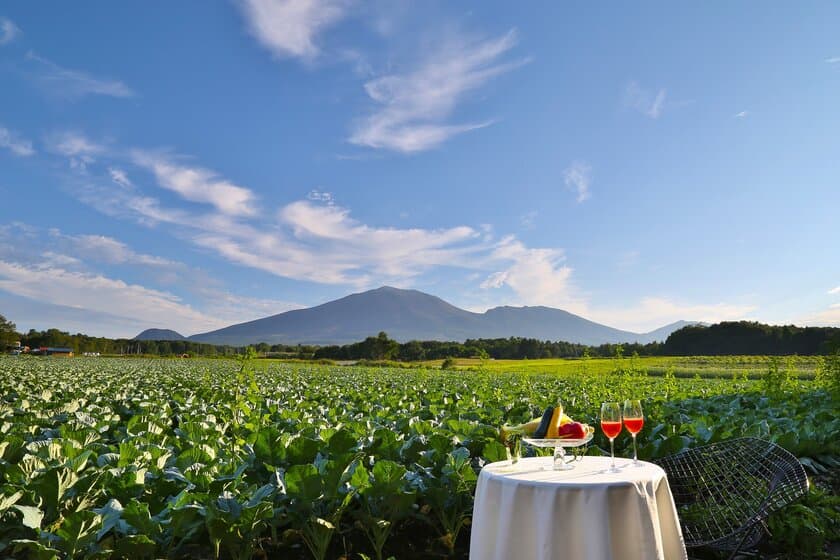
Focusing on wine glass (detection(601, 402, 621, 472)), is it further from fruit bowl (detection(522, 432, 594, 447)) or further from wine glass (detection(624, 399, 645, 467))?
fruit bowl (detection(522, 432, 594, 447))

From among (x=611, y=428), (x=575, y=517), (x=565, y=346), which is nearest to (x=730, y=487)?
(x=611, y=428)

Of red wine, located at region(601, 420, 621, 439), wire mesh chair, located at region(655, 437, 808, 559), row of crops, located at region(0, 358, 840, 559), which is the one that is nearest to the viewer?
row of crops, located at region(0, 358, 840, 559)

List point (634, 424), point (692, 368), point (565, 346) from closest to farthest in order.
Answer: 1. point (634, 424)
2. point (692, 368)
3. point (565, 346)

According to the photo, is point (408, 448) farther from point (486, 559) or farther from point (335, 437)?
point (486, 559)

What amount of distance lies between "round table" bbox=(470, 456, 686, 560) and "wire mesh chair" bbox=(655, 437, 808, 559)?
47.1 inches

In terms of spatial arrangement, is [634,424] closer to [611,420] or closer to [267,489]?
[611,420]

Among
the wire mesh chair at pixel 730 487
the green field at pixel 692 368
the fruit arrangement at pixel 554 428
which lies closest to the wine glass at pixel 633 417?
the fruit arrangement at pixel 554 428

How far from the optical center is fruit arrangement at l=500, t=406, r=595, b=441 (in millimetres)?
3359

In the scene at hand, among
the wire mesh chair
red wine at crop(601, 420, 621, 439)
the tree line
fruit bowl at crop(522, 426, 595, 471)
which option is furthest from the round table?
the tree line

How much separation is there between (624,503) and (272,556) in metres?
2.75

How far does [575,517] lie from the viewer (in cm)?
292

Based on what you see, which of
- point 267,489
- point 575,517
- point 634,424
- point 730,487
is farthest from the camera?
point 730,487

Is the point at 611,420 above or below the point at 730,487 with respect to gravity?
above

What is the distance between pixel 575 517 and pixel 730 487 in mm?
3022
